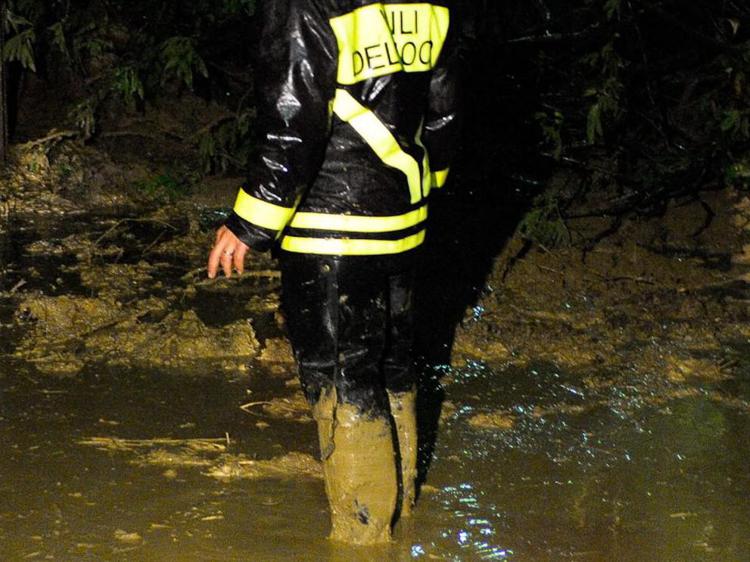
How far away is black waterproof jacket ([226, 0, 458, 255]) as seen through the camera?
11.2 feet

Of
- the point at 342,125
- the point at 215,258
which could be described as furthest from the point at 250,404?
the point at 342,125

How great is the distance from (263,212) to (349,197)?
1.03 feet

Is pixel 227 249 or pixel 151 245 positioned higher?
pixel 227 249

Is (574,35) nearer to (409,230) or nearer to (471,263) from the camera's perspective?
(471,263)

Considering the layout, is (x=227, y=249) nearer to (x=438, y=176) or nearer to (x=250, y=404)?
(x=438, y=176)

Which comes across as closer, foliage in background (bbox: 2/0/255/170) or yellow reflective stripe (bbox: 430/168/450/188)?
yellow reflective stripe (bbox: 430/168/450/188)

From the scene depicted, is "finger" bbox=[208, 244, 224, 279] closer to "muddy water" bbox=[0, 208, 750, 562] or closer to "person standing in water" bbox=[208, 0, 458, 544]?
"person standing in water" bbox=[208, 0, 458, 544]

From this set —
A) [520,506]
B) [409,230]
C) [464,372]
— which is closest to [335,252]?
[409,230]

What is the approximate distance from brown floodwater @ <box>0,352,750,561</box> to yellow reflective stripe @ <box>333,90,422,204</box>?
132 cm

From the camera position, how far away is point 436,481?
4473 mm

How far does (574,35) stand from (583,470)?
14.2 ft

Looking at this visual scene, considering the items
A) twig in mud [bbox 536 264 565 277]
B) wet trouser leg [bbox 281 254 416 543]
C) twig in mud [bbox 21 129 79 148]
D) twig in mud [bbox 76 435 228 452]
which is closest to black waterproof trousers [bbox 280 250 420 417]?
wet trouser leg [bbox 281 254 416 543]

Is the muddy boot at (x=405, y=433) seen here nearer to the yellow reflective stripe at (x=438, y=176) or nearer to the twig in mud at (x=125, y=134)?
the yellow reflective stripe at (x=438, y=176)

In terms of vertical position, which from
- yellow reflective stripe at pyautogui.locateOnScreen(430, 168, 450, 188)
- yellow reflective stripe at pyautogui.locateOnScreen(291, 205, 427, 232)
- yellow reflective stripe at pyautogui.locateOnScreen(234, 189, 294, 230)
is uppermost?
yellow reflective stripe at pyautogui.locateOnScreen(234, 189, 294, 230)
